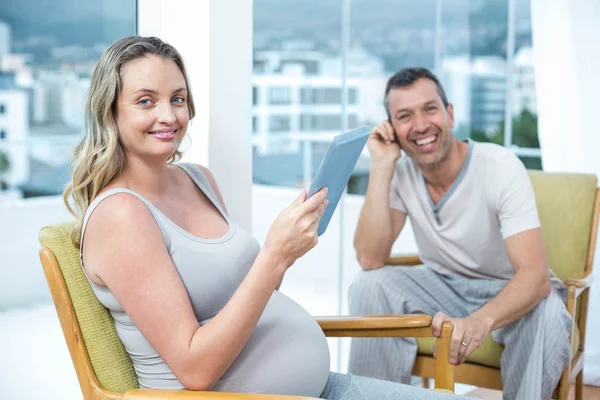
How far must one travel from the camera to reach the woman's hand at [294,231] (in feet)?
4.93

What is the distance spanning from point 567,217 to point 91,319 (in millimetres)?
1876

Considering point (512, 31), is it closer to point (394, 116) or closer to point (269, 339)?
point (394, 116)

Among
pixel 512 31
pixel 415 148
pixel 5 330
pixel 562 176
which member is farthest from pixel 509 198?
pixel 512 31

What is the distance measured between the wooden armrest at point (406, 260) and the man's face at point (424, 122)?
0.42 metres

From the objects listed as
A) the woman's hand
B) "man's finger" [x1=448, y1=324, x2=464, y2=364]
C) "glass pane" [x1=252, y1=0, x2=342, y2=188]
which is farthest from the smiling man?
the woman's hand

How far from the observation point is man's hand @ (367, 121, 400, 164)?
8.63 ft

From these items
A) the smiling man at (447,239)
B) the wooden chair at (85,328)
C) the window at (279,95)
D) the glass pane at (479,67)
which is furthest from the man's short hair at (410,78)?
the glass pane at (479,67)

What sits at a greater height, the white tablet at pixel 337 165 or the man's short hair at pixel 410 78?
the man's short hair at pixel 410 78

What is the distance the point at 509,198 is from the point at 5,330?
1503 mm

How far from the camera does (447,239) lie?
8.55 ft

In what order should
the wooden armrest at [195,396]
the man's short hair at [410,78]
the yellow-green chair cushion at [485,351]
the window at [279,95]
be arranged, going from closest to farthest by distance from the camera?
the wooden armrest at [195,396], the yellow-green chair cushion at [485,351], the man's short hair at [410,78], the window at [279,95]

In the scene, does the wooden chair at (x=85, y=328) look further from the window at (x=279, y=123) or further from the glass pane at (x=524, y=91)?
the glass pane at (x=524, y=91)

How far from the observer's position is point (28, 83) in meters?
1.87

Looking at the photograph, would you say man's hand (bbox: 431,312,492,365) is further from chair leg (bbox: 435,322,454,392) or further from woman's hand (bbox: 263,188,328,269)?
woman's hand (bbox: 263,188,328,269)
